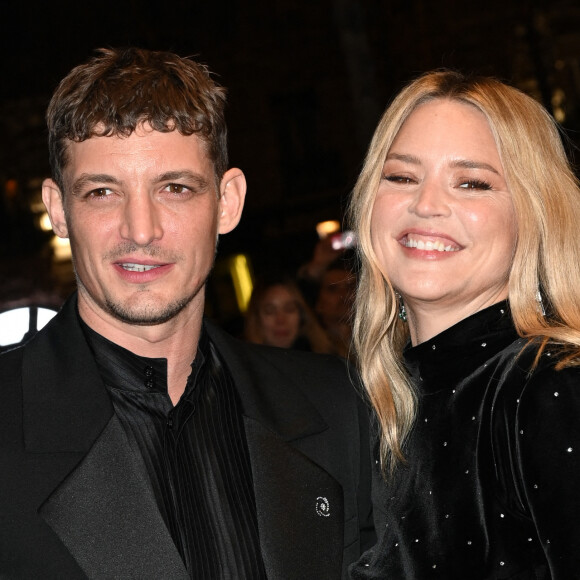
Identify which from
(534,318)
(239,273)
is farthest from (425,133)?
(239,273)

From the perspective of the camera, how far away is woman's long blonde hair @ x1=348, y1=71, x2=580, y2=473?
8.79 ft

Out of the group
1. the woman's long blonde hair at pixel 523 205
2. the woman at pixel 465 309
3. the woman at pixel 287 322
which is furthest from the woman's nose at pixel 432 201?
the woman at pixel 287 322

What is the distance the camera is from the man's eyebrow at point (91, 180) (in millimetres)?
2652

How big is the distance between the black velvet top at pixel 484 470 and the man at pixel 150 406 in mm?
262

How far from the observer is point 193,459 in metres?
2.65

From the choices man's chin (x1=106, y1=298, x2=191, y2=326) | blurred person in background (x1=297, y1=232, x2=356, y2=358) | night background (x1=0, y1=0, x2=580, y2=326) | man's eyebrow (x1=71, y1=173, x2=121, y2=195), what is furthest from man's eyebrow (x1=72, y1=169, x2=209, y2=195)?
night background (x1=0, y1=0, x2=580, y2=326)

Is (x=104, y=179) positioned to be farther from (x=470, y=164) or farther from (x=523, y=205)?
(x=523, y=205)

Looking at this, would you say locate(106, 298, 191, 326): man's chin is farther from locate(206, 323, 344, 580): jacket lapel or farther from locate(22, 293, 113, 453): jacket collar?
locate(206, 323, 344, 580): jacket lapel

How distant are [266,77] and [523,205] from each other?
16.2 m

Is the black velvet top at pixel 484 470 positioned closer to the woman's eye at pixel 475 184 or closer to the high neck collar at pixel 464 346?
the high neck collar at pixel 464 346

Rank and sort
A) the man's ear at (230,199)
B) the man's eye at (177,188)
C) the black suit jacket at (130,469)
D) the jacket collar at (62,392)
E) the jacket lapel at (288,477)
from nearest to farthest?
1. the black suit jacket at (130,469)
2. the jacket collar at (62,392)
3. the jacket lapel at (288,477)
4. the man's eye at (177,188)
5. the man's ear at (230,199)

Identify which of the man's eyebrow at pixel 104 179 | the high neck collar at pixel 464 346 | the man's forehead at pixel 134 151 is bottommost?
the high neck collar at pixel 464 346

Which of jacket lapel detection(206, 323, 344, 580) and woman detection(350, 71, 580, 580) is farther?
jacket lapel detection(206, 323, 344, 580)

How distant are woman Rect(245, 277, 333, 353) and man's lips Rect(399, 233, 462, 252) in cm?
335
